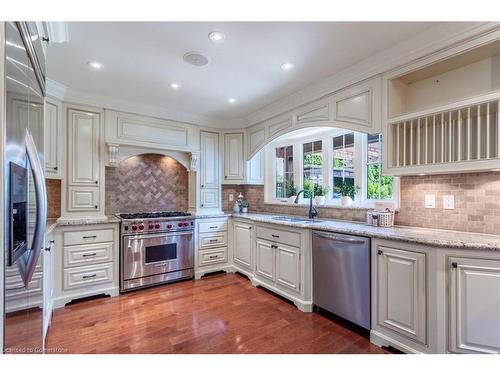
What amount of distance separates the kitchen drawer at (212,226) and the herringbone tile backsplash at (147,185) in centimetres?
60

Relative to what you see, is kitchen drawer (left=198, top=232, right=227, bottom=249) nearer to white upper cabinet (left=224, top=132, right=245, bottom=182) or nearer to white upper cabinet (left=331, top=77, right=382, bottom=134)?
white upper cabinet (left=224, top=132, right=245, bottom=182)

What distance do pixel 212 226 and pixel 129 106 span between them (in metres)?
2.01

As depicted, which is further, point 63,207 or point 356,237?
point 63,207

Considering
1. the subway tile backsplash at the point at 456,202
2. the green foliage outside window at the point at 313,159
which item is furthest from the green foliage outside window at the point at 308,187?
the subway tile backsplash at the point at 456,202

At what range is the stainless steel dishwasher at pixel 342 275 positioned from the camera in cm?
213

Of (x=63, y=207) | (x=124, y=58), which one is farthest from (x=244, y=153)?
(x=63, y=207)

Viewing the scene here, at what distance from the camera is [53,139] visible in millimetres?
2775

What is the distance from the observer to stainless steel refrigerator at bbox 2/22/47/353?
2.62 feet

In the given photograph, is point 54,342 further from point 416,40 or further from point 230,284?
point 416,40

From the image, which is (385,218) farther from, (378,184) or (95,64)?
(95,64)

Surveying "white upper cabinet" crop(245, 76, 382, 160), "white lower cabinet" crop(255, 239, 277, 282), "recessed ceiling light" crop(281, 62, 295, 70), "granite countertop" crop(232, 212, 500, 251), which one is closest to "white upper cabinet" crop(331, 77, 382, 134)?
"white upper cabinet" crop(245, 76, 382, 160)

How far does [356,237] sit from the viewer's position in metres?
2.17

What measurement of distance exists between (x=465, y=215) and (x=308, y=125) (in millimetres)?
1677
